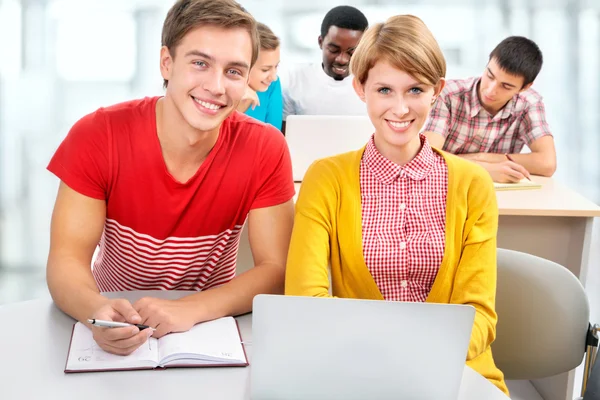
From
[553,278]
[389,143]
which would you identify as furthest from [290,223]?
[553,278]

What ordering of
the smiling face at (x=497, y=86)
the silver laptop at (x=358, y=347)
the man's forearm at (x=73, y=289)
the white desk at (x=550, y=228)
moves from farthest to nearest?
1. the smiling face at (x=497, y=86)
2. the white desk at (x=550, y=228)
3. the man's forearm at (x=73, y=289)
4. the silver laptop at (x=358, y=347)

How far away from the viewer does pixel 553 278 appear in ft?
5.24

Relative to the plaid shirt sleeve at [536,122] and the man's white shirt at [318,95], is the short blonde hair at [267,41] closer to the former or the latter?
the man's white shirt at [318,95]

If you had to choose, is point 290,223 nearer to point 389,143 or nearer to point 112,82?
point 389,143

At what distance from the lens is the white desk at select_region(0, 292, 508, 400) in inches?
44.4

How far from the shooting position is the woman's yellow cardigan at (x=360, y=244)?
4.80 ft

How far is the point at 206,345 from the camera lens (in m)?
1.27

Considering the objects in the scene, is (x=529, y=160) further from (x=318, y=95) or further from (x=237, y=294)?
(x=237, y=294)

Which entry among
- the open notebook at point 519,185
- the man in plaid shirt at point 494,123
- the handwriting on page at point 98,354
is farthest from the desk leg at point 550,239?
the handwriting on page at point 98,354

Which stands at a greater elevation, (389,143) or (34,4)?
(34,4)

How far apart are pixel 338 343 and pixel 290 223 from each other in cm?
63

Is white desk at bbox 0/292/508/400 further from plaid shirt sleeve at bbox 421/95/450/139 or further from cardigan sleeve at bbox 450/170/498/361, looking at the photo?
plaid shirt sleeve at bbox 421/95/450/139

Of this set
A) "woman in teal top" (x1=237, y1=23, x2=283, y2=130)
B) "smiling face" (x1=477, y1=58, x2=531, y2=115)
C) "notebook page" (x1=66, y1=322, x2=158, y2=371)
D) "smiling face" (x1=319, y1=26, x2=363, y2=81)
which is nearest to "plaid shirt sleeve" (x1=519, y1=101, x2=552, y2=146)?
"smiling face" (x1=477, y1=58, x2=531, y2=115)

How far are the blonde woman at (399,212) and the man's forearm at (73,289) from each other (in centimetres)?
36
